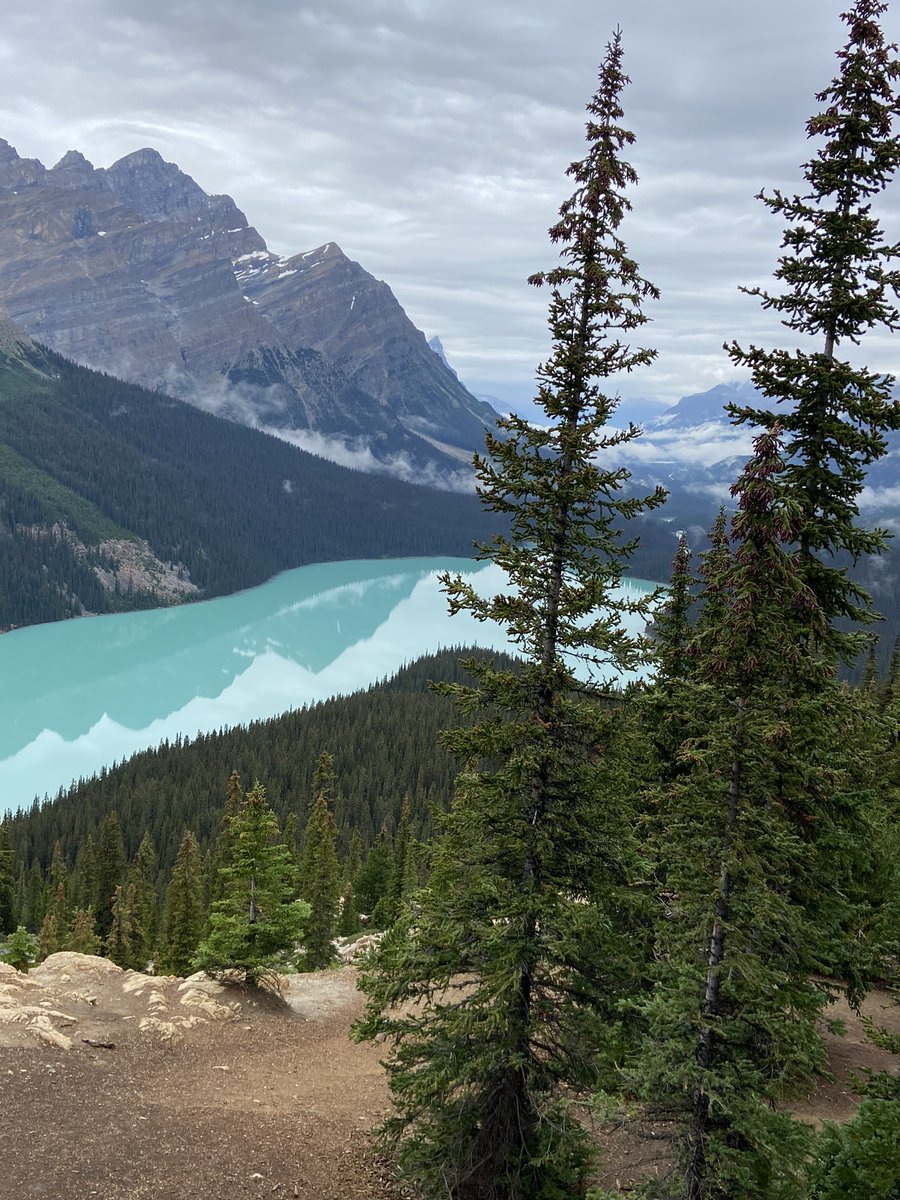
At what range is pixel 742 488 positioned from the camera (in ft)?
37.0

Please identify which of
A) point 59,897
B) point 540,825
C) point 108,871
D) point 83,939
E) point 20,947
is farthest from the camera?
point 108,871

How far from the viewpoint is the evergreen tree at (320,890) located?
4831 cm

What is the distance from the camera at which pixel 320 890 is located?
5200cm

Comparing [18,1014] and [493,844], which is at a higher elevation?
[493,844]

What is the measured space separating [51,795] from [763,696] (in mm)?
109155

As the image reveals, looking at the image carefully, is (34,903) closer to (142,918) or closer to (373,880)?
(142,918)

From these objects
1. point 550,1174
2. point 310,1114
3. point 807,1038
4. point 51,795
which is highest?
point 807,1038

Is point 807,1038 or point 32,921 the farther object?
→ point 32,921

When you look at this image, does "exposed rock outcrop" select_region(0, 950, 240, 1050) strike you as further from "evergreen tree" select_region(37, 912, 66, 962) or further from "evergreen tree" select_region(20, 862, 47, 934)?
"evergreen tree" select_region(20, 862, 47, 934)

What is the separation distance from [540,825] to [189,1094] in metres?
12.5

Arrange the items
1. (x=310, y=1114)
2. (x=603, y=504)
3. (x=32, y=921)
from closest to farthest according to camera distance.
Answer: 1. (x=603, y=504)
2. (x=310, y=1114)
3. (x=32, y=921)

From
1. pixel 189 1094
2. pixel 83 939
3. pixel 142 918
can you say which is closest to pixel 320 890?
pixel 83 939

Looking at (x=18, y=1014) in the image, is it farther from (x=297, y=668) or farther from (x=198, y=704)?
(x=297, y=668)

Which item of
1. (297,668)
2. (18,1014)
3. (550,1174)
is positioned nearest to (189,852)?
(18,1014)
